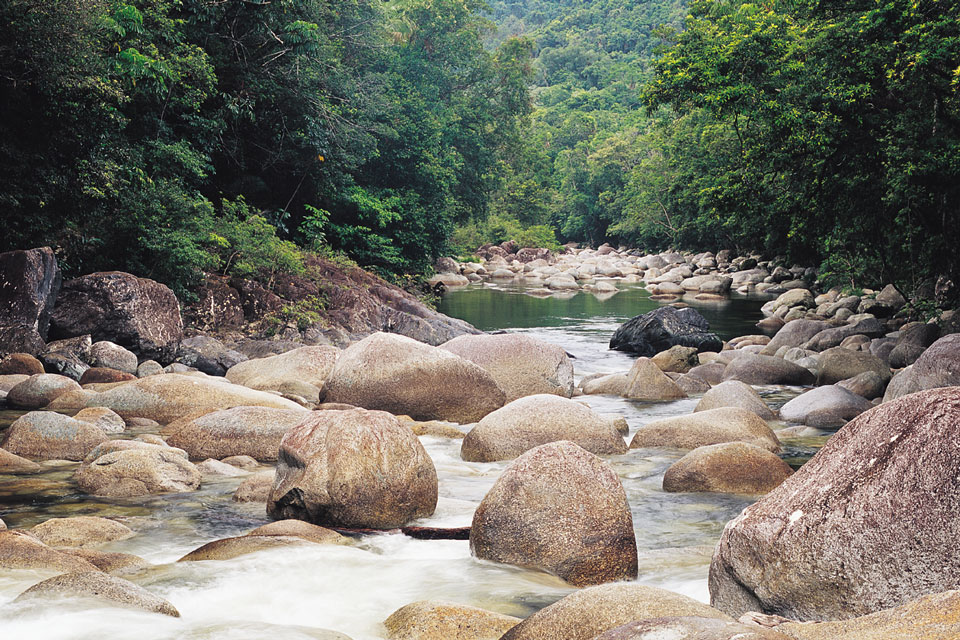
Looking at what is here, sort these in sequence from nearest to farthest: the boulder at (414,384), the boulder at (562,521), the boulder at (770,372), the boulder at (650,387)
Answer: the boulder at (562,521)
the boulder at (414,384)
the boulder at (650,387)
the boulder at (770,372)

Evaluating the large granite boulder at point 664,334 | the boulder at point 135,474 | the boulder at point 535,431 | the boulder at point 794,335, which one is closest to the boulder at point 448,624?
the boulder at point 135,474

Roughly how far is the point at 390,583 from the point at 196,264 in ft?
46.1

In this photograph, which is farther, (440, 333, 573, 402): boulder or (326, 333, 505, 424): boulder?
(440, 333, 573, 402): boulder

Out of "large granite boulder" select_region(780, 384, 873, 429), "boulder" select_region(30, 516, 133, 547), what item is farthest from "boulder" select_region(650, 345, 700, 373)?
"boulder" select_region(30, 516, 133, 547)

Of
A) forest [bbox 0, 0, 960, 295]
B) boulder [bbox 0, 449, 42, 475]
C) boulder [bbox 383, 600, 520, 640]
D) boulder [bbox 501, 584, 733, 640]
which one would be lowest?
boulder [bbox 0, 449, 42, 475]

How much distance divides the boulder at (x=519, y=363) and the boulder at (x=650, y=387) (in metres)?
1.13

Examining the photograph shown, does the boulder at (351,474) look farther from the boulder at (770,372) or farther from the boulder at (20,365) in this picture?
the boulder at (770,372)

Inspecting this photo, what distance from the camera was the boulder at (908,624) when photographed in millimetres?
2676

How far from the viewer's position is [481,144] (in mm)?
43219

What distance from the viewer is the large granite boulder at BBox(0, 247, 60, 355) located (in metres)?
12.9

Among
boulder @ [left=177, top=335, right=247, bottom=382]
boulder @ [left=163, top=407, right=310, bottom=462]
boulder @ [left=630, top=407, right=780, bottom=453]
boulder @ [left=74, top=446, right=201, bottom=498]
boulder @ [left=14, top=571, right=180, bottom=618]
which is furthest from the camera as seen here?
boulder @ [left=177, top=335, right=247, bottom=382]

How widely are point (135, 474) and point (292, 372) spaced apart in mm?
6428

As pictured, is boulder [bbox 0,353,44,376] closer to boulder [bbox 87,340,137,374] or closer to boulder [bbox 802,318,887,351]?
boulder [bbox 87,340,137,374]

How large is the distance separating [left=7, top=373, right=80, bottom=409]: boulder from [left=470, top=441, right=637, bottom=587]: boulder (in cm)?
765
